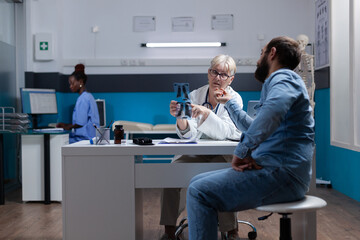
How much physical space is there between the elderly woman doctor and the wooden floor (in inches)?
12.8

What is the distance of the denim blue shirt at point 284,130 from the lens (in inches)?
64.2

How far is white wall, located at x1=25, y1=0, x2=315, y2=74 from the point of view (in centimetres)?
566

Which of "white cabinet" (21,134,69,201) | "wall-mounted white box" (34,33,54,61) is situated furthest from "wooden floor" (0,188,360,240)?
"wall-mounted white box" (34,33,54,61)

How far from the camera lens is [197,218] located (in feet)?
5.62

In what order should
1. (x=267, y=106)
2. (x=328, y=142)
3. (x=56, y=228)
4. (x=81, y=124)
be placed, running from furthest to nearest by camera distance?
1. (x=328, y=142)
2. (x=81, y=124)
3. (x=56, y=228)
4. (x=267, y=106)

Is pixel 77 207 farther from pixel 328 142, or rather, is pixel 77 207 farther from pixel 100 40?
pixel 100 40

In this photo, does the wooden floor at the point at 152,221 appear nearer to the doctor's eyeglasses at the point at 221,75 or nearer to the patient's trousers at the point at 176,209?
the patient's trousers at the point at 176,209

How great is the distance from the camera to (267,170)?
1694 millimetres

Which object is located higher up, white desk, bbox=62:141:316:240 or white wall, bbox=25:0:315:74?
white wall, bbox=25:0:315:74

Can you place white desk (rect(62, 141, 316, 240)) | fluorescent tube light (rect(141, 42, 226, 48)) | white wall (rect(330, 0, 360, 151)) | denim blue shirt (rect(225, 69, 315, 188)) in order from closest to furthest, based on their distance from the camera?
denim blue shirt (rect(225, 69, 315, 188)), white desk (rect(62, 141, 316, 240)), white wall (rect(330, 0, 360, 151)), fluorescent tube light (rect(141, 42, 226, 48))

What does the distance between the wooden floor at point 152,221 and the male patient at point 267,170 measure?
1223mm

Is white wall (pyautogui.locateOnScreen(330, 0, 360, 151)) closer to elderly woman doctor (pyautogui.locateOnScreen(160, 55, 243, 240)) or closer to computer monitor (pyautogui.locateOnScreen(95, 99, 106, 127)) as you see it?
elderly woman doctor (pyautogui.locateOnScreen(160, 55, 243, 240))

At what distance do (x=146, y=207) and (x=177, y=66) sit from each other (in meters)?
2.39

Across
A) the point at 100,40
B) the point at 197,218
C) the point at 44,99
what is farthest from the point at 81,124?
the point at 197,218
